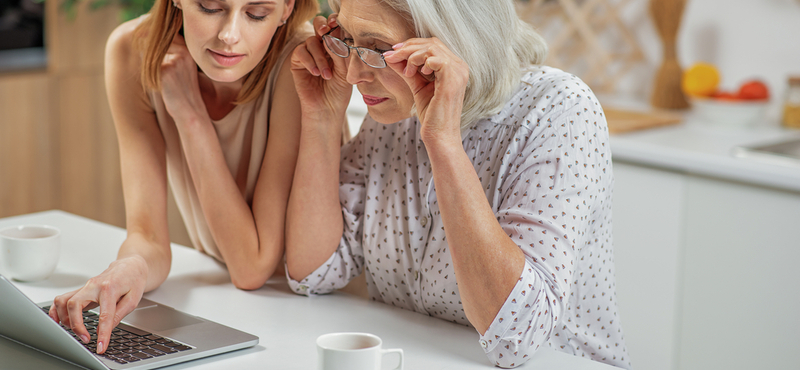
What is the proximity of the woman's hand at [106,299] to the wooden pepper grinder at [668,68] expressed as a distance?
1620 millimetres

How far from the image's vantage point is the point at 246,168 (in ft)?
4.37

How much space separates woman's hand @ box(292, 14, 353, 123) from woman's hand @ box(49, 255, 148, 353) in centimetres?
33

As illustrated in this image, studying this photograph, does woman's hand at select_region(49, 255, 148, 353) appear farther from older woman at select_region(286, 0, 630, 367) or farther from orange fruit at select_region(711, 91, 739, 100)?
orange fruit at select_region(711, 91, 739, 100)

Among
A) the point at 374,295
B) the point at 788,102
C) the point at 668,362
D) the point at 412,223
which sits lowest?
the point at 668,362

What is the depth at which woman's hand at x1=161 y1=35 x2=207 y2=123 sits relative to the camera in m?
1.19

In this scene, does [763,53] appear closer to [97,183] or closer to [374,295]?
[374,295]

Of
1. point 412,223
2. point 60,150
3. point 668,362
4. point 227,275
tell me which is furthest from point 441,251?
point 60,150

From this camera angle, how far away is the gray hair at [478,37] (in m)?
0.98

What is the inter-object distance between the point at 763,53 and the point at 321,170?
1489mm

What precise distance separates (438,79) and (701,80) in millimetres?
1412

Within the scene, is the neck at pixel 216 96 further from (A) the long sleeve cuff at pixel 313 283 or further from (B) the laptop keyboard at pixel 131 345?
(B) the laptop keyboard at pixel 131 345

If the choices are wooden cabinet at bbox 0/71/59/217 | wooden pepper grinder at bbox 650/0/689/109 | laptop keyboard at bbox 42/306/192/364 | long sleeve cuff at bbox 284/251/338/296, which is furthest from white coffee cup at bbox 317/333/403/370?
wooden cabinet at bbox 0/71/59/217

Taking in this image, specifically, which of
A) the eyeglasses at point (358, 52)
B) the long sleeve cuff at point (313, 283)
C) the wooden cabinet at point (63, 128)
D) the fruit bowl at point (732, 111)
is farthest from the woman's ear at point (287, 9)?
the wooden cabinet at point (63, 128)

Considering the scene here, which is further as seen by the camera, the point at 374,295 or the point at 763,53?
the point at 763,53
